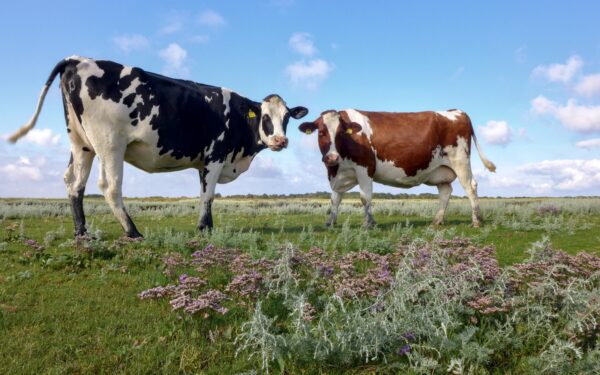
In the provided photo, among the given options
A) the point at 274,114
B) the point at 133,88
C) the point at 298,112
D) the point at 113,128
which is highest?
the point at 298,112

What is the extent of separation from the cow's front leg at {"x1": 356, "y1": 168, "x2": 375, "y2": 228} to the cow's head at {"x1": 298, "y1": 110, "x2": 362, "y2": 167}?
0.85 m

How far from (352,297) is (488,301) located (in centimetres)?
132

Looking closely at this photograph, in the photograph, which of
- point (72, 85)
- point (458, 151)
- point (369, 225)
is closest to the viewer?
point (72, 85)

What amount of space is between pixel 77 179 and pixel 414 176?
29.8ft

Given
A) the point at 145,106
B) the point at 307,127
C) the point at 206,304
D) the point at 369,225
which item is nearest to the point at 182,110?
the point at 145,106

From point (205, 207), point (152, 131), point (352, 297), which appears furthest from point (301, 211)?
point (352, 297)

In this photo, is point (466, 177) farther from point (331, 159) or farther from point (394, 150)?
point (331, 159)

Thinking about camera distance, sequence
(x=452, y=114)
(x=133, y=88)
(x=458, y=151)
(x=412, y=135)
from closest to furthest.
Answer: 1. (x=133, y=88)
2. (x=412, y=135)
3. (x=458, y=151)
4. (x=452, y=114)

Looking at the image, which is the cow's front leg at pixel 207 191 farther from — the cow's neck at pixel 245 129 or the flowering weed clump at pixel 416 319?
the flowering weed clump at pixel 416 319

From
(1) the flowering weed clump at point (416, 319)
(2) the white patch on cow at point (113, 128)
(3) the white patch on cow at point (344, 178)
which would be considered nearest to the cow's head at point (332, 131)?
(3) the white patch on cow at point (344, 178)

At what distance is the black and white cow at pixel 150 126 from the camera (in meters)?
9.50

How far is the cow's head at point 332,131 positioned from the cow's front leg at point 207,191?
2.99 m

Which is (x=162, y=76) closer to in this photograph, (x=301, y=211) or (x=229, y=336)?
(x=229, y=336)

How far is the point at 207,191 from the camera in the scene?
1130 centimetres
